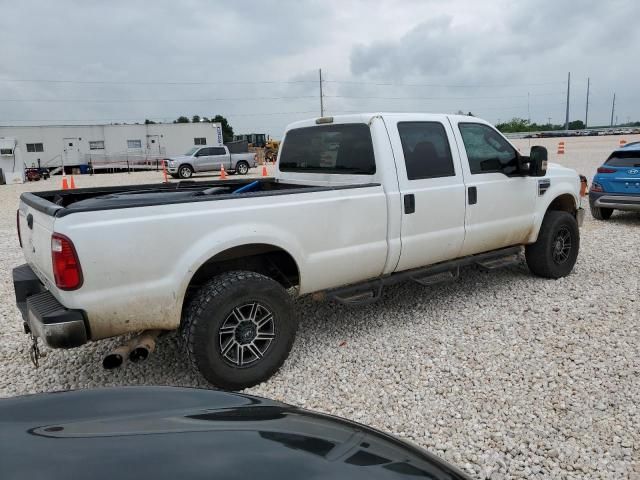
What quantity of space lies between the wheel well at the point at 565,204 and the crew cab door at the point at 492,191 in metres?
0.79

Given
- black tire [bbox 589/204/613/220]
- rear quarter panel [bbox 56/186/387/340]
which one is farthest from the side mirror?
black tire [bbox 589/204/613/220]

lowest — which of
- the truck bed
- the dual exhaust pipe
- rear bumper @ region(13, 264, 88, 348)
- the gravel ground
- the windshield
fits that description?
the gravel ground

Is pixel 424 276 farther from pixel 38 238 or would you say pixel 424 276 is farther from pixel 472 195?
pixel 38 238

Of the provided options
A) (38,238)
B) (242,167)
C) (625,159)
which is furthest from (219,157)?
(38,238)

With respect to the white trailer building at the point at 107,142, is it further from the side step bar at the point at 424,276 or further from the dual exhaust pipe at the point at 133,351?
the dual exhaust pipe at the point at 133,351

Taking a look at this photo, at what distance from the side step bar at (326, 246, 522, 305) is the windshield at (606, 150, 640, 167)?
528 cm

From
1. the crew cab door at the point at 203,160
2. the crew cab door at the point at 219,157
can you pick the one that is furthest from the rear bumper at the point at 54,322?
the crew cab door at the point at 219,157

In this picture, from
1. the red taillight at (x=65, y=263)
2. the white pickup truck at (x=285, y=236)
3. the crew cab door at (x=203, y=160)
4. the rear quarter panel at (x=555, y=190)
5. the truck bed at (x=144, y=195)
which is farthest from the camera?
the crew cab door at (x=203, y=160)

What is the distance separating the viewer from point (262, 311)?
3.54m

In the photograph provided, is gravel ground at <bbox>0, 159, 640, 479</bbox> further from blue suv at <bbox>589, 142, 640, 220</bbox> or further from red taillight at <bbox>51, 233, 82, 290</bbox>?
blue suv at <bbox>589, 142, 640, 220</bbox>

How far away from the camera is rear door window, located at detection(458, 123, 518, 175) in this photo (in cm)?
492

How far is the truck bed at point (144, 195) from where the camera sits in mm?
3101

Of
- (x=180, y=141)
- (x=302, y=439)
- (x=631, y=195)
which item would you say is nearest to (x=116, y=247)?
(x=302, y=439)

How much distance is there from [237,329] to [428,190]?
2.12 metres
